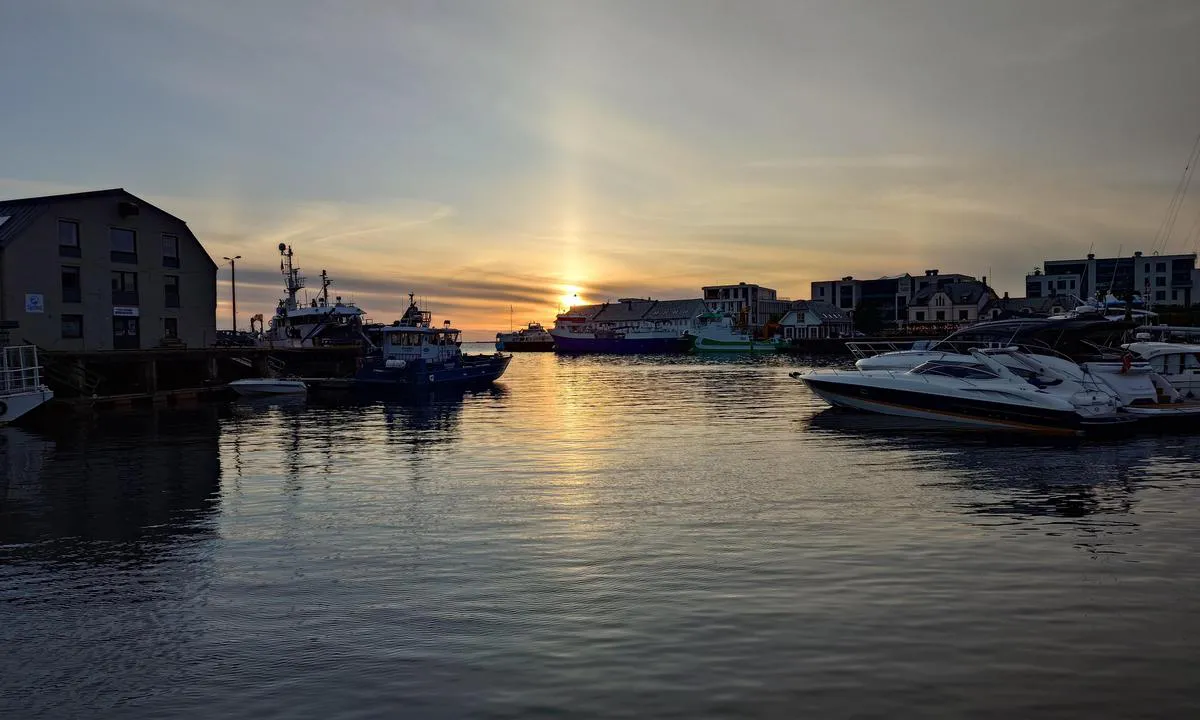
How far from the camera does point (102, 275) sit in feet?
176

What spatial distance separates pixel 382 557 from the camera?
555 inches

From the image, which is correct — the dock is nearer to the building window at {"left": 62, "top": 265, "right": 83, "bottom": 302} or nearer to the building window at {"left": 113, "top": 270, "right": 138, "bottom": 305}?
the building window at {"left": 113, "top": 270, "right": 138, "bottom": 305}

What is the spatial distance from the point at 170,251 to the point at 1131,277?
165 meters

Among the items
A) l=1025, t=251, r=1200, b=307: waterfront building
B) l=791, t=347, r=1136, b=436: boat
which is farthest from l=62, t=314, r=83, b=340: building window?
l=1025, t=251, r=1200, b=307: waterfront building

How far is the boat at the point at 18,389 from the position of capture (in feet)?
124

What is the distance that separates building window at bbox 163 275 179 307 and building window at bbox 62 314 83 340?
22.2 ft

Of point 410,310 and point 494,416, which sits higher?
point 410,310

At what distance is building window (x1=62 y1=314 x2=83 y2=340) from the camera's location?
51.5 m

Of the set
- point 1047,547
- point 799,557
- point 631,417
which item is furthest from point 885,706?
point 631,417

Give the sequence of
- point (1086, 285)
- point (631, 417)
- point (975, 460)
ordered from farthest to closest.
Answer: point (1086, 285) → point (631, 417) → point (975, 460)

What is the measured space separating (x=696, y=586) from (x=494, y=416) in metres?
30.3

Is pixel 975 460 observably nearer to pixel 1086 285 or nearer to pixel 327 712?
pixel 327 712

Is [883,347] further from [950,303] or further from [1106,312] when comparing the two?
[1106,312]

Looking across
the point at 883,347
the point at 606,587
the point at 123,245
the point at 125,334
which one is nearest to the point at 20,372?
the point at 125,334
